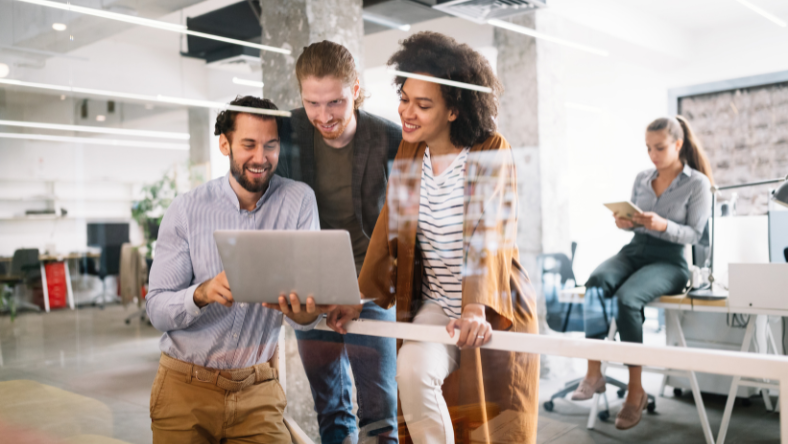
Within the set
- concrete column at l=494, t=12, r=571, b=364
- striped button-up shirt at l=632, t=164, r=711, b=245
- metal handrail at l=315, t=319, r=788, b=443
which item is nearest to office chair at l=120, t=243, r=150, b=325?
metal handrail at l=315, t=319, r=788, b=443

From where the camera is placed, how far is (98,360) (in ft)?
7.68

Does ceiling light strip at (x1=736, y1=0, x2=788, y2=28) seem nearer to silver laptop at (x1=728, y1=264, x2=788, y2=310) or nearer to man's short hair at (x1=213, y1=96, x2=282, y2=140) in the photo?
silver laptop at (x1=728, y1=264, x2=788, y2=310)

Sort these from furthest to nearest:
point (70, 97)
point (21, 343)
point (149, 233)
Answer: point (21, 343), point (70, 97), point (149, 233)

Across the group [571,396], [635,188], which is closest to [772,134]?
[635,188]

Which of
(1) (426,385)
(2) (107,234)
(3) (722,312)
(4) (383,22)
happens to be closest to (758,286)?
(3) (722,312)

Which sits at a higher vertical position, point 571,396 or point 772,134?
point 772,134

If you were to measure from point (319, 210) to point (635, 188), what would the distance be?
0.94 meters

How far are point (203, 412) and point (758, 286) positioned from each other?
1.52 metres

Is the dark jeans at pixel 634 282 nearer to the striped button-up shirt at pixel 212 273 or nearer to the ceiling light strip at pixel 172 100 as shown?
the striped button-up shirt at pixel 212 273

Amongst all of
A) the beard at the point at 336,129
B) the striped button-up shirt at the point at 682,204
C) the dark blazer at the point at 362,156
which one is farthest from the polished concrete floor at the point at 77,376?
the striped button-up shirt at the point at 682,204

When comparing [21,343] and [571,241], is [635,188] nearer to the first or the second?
[571,241]

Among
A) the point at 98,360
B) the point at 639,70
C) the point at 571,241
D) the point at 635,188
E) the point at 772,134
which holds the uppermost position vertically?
the point at 639,70

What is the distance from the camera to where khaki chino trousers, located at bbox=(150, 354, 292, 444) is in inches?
71.6

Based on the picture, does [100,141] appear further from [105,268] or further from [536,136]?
[536,136]
